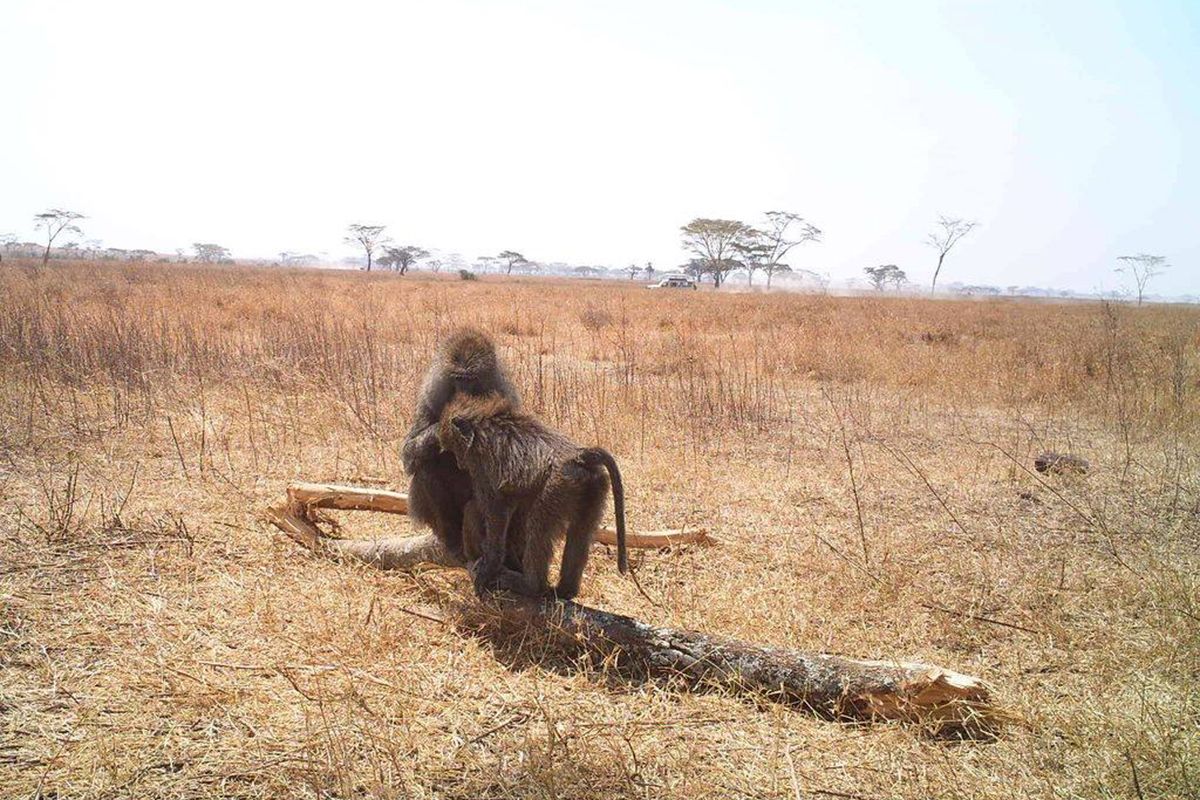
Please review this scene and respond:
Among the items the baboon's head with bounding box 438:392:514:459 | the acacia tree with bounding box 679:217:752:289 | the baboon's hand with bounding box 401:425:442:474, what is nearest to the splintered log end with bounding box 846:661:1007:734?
the baboon's head with bounding box 438:392:514:459

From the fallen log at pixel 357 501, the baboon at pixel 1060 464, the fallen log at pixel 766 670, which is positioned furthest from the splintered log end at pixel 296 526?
the baboon at pixel 1060 464

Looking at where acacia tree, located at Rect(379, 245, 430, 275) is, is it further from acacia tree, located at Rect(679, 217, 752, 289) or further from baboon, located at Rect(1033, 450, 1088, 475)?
baboon, located at Rect(1033, 450, 1088, 475)

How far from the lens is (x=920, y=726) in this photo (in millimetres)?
3096

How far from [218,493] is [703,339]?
1230cm

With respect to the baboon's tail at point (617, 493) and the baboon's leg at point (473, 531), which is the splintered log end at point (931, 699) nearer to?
the baboon's tail at point (617, 493)

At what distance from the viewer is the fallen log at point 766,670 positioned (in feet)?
10.3

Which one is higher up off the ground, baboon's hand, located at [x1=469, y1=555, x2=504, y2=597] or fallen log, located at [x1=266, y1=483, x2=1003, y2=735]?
baboon's hand, located at [x1=469, y1=555, x2=504, y2=597]

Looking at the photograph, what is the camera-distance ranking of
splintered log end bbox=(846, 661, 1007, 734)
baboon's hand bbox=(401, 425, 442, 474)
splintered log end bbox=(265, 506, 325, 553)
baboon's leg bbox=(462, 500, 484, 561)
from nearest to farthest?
splintered log end bbox=(846, 661, 1007, 734) → baboon's leg bbox=(462, 500, 484, 561) → baboon's hand bbox=(401, 425, 442, 474) → splintered log end bbox=(265, 506, 325, 553)

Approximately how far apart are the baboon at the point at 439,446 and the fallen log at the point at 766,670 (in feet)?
1.86

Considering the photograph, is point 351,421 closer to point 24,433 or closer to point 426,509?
point 24,433

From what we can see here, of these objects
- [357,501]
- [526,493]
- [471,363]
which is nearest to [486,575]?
[526,493]

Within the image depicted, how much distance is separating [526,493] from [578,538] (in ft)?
1.27

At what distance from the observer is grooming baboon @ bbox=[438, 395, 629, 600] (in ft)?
12.5

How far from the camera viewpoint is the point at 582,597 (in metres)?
4.67
